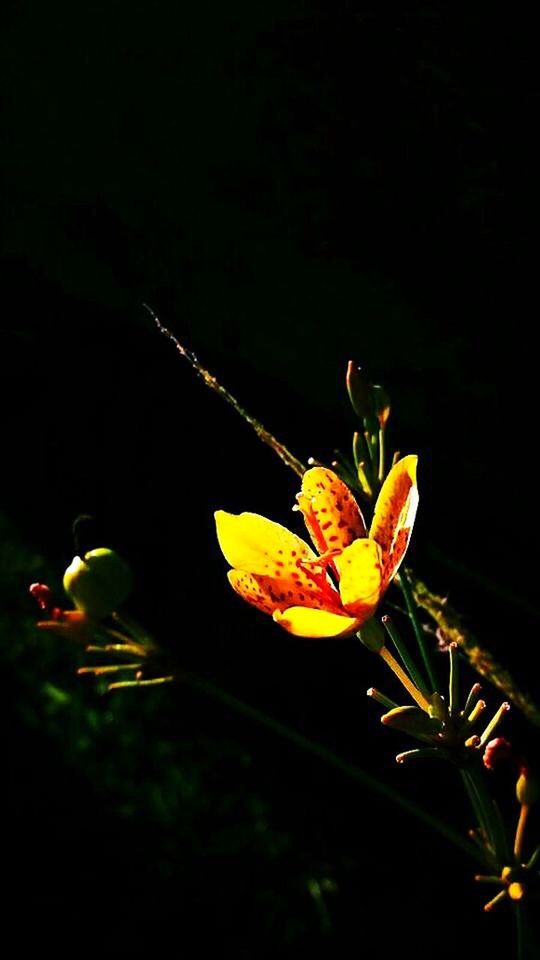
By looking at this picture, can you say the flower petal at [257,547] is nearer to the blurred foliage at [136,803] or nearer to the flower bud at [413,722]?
the flower bud at [413,722]

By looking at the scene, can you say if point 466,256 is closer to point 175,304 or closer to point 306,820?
point 175,304

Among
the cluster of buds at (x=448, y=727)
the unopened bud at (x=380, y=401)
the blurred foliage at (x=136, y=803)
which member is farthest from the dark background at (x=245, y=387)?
the cluster of buds at (x=448, y=727)

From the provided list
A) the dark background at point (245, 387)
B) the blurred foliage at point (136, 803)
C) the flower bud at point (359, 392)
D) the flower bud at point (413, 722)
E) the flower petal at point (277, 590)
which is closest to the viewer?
the flower bud at point (413, 722)

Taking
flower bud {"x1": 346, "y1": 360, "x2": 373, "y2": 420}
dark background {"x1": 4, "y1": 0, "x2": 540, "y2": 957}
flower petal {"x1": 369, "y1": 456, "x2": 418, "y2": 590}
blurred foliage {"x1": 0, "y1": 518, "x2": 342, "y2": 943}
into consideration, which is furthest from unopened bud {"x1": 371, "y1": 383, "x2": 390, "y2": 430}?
blurred foliage {"x1": 0, "y1": 518, "x2": 342, "y2": 943}

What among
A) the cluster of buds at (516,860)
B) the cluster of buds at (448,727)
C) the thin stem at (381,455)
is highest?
the thin stem at (381,455)

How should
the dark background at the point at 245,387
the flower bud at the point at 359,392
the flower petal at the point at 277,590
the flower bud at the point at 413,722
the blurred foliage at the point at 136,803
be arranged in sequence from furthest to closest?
the blurred foliage at the point at 136,803 < the dark background at the point at 245,387 < the flower bud at the point at 359,392 < the flower petal at the point at 277,590 < the flower bud at the point at 413,722

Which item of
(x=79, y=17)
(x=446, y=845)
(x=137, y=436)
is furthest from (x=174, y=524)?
(x=79, y=17)
